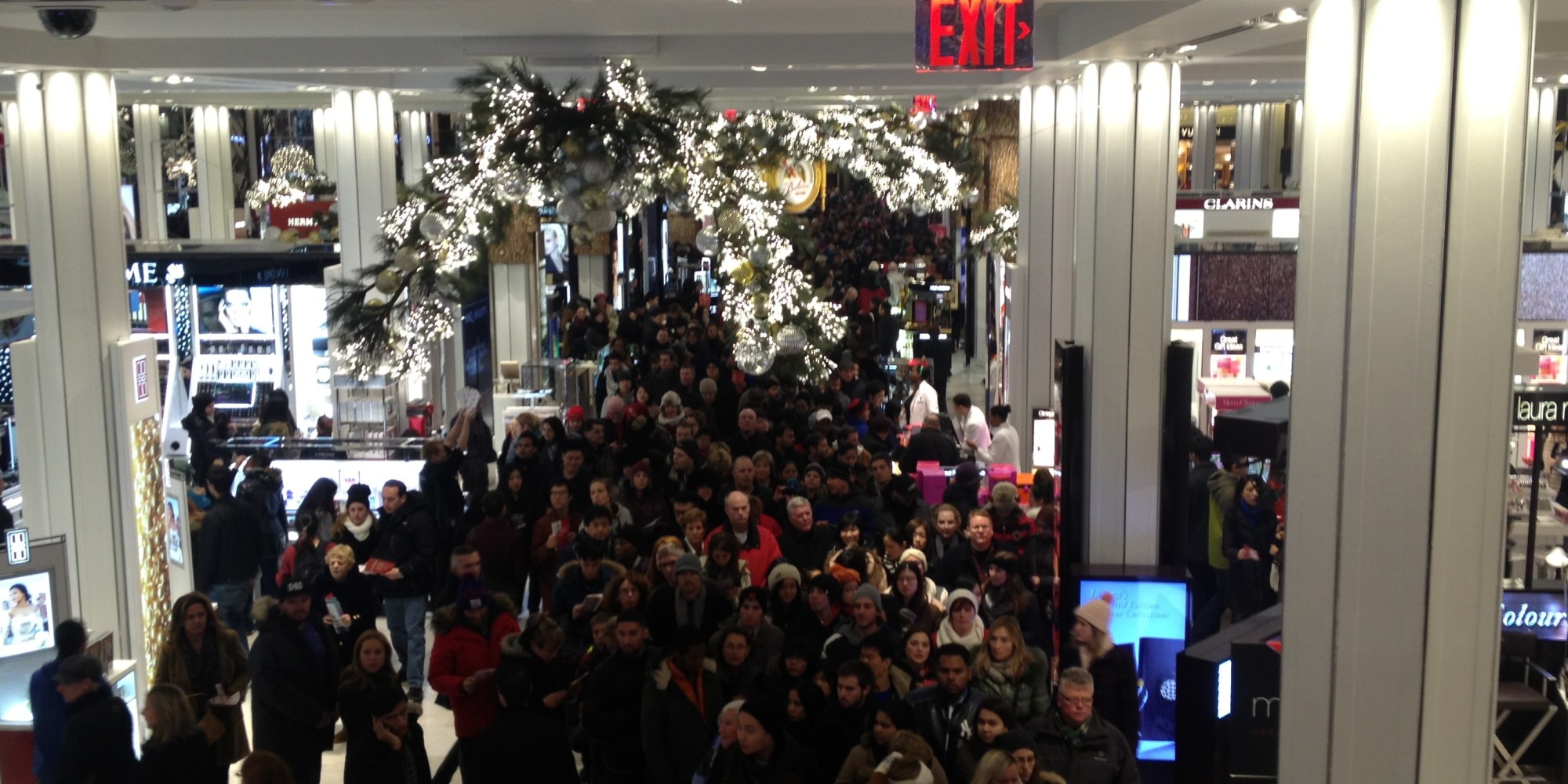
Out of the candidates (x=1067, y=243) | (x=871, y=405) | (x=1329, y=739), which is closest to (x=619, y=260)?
(x=871, y=405)

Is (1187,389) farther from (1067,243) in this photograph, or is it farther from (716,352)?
(716,352)

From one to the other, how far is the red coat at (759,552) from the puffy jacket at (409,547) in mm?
1636

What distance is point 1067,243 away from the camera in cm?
1181

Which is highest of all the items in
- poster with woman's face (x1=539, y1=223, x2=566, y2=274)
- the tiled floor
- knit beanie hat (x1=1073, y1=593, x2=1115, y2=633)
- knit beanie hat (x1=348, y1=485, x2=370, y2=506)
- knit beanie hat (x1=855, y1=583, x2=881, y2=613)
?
poster with woman's face (x1=539, y1=223, x2=566, y2=274)

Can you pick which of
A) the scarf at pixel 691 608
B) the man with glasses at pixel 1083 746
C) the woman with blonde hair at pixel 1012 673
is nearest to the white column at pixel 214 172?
the scarf at pixel 691 608

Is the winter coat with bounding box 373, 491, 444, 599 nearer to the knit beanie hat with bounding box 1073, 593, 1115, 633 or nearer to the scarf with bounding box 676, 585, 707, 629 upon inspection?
the scarf with bounding box 676, 585, 707, 629

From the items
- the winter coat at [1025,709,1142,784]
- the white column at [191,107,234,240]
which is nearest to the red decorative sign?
the white column at [191,107,234,240]

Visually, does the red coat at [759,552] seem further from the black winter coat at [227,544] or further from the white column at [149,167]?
the white column at [149,167]

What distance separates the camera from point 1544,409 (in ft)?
30.1

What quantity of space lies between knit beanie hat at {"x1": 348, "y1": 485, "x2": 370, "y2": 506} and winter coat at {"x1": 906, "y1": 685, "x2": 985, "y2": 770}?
4163 millimetres

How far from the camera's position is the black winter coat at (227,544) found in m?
9.43

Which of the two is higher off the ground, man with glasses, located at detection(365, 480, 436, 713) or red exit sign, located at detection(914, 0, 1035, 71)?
red exit sign, located at detection(914, 0, 1035, 71)

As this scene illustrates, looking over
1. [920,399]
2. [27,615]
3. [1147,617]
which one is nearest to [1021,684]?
[1147,617]

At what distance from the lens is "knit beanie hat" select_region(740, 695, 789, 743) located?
5527mm
